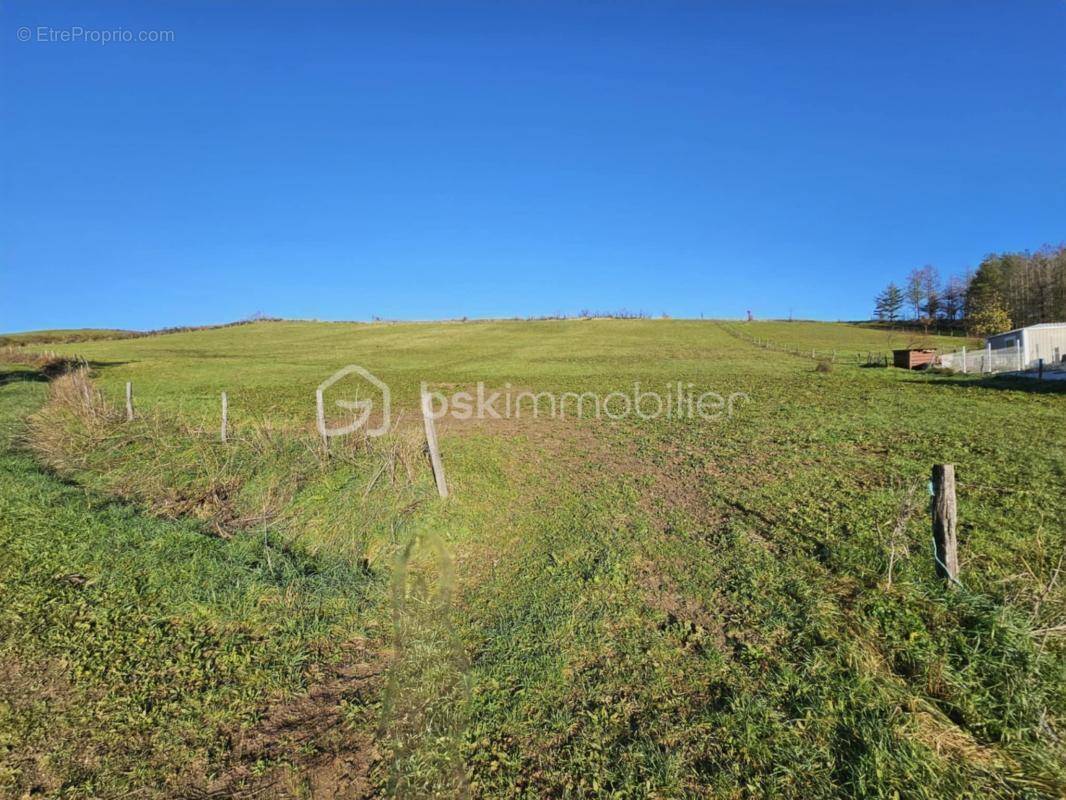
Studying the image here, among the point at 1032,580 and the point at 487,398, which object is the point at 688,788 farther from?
the point at 487,398

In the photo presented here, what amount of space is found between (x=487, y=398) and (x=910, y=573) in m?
A: 20.6

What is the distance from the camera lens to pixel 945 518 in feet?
18.3

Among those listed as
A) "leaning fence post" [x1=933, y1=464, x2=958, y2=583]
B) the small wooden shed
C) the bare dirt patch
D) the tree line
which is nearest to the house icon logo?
the bare dirt patch

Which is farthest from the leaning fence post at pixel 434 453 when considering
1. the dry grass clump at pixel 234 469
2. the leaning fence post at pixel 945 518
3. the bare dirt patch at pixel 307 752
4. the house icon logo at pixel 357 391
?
the house icon logo at pixel 357 391

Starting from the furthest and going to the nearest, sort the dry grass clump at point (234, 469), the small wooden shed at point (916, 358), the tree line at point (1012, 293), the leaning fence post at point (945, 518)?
1. the tree line at point (1012, 293)
2. the small wooden shed at point (916, 358)
3. the dry grass clump at point (234, 469)
4. the leaning fence post at point (945, 518)

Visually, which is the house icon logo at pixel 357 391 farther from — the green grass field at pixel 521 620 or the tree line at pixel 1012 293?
the tree line at pixel 1012 293

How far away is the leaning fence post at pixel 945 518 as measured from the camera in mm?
5547

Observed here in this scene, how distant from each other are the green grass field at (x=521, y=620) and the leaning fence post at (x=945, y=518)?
0.37 m

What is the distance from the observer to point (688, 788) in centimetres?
383

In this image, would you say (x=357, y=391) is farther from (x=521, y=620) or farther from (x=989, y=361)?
(x=989, y=361)

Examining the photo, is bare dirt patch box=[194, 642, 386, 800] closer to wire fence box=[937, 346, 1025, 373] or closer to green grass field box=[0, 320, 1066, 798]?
green grass field box=[0, 320, 1066, 798]

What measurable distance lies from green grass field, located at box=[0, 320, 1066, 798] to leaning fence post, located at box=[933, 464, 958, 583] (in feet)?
1.22

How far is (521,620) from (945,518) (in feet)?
16.7

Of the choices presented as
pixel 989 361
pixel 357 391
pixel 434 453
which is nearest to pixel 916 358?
pixel 989 361
